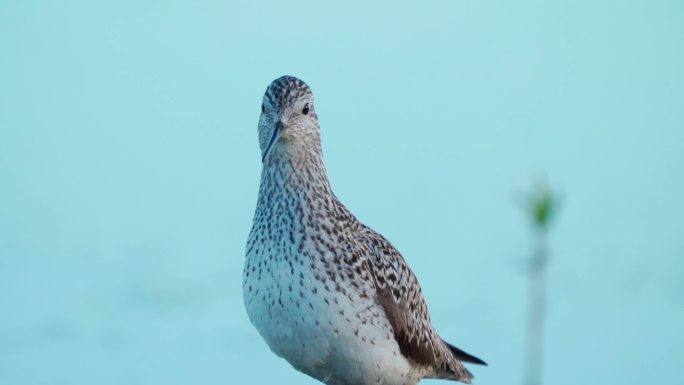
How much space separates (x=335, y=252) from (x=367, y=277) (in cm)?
37

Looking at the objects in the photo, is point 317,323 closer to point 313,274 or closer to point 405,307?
point 313,274

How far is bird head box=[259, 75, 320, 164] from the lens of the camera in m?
11.5

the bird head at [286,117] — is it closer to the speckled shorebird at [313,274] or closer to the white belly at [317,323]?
the speckled shorebird at [313,274]

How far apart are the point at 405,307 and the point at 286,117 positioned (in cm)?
204

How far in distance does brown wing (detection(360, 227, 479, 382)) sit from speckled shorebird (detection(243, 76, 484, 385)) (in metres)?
0.01

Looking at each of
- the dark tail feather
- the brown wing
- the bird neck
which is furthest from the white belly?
the dark tail feather

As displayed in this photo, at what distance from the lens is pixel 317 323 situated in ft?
36.6

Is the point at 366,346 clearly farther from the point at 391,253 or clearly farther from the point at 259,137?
the point at 259,137

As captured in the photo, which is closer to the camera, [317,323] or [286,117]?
[317,323]

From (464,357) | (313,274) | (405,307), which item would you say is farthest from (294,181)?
(464,357)

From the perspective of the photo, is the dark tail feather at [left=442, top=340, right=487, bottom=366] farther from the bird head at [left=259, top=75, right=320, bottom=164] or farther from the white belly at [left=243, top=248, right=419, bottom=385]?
the bird head at [left=259, top=75, right=320, bottom=164]

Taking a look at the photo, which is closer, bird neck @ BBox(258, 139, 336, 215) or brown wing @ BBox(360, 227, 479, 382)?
bird neck @ BBox(258, 139, 336, 215)

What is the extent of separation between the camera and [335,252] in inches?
453

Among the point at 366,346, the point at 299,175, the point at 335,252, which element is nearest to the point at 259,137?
the point at 299,175
